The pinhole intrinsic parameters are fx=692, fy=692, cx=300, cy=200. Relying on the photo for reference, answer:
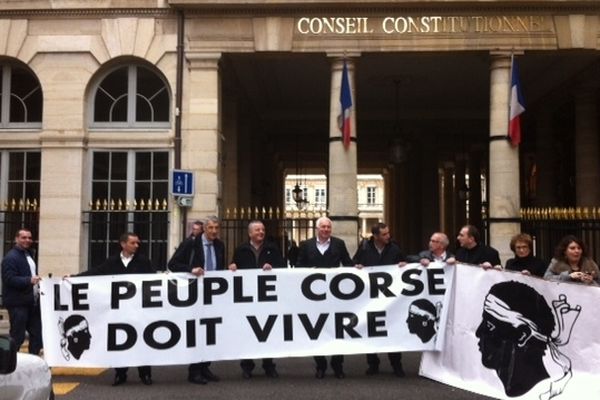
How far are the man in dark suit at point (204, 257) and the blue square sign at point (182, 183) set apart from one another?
4.39m

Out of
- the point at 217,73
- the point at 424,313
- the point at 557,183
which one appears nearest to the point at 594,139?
the point at 557,183

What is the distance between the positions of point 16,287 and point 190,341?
2.33 m

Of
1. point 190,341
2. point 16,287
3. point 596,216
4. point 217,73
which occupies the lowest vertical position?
point 190,341

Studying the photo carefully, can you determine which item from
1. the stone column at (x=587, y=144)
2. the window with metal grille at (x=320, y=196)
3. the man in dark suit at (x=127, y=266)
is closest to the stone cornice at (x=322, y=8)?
the stone column at (x=587, y=144)

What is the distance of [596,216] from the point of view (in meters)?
14.0

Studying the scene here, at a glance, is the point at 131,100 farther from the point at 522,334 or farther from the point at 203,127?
the point at 522,334

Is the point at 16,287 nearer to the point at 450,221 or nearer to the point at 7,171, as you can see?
the point at 7,171

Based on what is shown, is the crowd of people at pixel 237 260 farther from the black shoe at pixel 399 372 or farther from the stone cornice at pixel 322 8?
the stone cornice at pixel 322 8

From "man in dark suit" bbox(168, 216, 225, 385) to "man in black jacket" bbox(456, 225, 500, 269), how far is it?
121 inches

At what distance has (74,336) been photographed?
8367 mm

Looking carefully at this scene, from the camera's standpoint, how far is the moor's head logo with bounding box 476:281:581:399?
7.19m

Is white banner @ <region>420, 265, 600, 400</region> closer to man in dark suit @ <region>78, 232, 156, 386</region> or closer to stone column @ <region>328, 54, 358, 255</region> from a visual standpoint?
man in dark suit @ <region>78, 232, 156, 386</region>

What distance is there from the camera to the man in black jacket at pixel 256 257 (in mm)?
8844

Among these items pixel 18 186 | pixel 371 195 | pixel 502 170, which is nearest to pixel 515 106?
pixel 502 170
